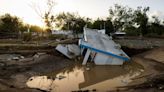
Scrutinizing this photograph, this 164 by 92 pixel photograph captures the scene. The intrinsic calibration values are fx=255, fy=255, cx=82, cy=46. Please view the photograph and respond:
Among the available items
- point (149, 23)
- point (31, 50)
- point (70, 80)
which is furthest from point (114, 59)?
point (149, 23)

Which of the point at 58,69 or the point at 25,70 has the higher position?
the point at 25,70

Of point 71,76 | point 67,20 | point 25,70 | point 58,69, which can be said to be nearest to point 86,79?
point 71,76

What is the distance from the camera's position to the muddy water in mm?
11695

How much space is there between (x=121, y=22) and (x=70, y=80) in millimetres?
45258

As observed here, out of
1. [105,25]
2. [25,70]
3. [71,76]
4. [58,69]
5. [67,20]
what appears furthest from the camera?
[67,20]

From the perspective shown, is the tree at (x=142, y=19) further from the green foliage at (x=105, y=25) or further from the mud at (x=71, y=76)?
the mud at (x=71, y=76)

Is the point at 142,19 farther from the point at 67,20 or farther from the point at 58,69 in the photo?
the point at 58,69

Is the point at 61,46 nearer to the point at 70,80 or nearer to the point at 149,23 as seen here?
the point at 70,80

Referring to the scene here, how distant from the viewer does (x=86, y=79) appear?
14.2m

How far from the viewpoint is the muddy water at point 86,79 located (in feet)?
38.4

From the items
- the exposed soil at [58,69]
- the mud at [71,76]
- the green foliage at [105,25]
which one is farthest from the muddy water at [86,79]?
the green foliage at [105,25]

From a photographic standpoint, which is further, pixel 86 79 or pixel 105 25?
pixel 105 25

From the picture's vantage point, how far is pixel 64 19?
60.1 meters

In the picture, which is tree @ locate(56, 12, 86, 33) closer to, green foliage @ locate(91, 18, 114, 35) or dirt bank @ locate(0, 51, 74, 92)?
green foliage @ locate(91, 18, 114, 35)
